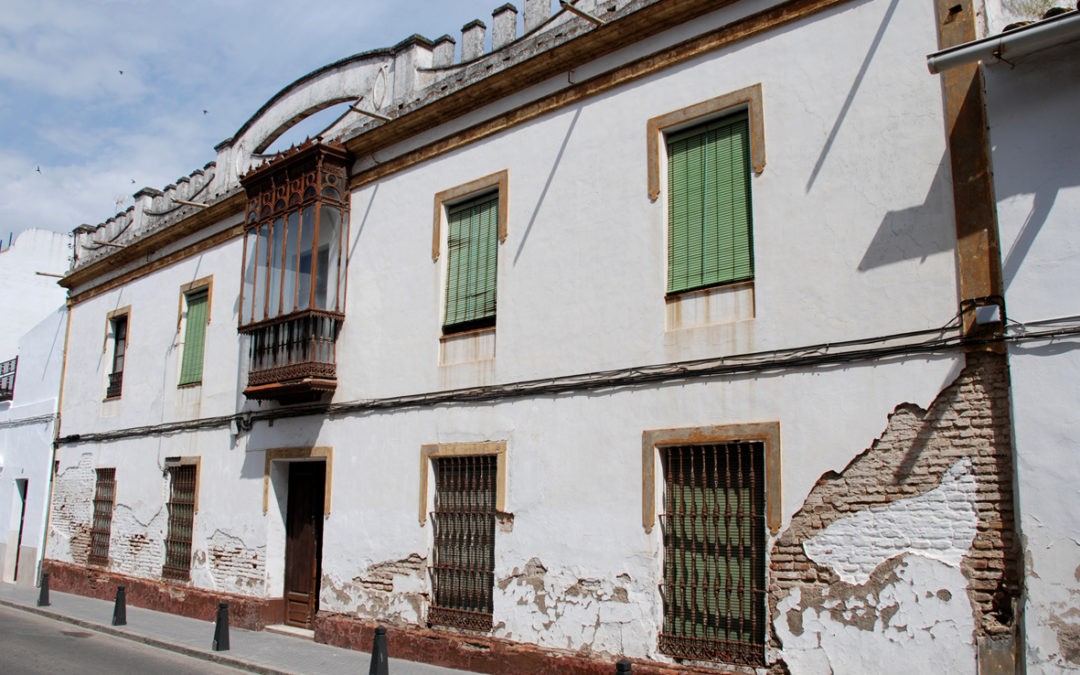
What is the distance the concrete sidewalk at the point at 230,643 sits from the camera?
9.70 meters

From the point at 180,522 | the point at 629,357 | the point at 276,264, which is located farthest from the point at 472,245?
the point at 180,522

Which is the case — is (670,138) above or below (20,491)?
above

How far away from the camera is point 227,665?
10.2 metres

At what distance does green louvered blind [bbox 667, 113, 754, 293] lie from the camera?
26.3 feet

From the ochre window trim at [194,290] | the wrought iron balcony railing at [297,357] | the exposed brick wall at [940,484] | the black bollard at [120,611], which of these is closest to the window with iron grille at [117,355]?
the ochre window trim at [194,290]

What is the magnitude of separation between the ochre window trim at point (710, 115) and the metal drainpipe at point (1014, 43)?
174 centimetres

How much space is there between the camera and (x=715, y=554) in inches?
301

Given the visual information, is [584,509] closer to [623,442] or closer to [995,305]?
[623,442]

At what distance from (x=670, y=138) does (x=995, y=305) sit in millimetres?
3514

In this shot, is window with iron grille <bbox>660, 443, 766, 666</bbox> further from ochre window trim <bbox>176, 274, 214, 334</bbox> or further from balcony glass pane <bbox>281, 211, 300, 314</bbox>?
ochre window trim <bbox>176, 274, 214, 334</bbox>

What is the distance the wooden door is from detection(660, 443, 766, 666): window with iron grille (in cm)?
606

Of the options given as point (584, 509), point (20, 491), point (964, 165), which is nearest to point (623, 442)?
point (584, 509)

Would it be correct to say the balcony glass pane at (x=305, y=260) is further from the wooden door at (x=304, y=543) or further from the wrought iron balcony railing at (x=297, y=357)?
the wooden door at (x=304, y=543)

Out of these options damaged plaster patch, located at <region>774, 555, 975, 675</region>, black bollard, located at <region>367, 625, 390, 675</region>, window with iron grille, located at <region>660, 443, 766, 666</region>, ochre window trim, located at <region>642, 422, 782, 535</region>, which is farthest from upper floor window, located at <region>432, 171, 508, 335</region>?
damaged plaster patch, located at <region>774, 555, 975, 675</region>
